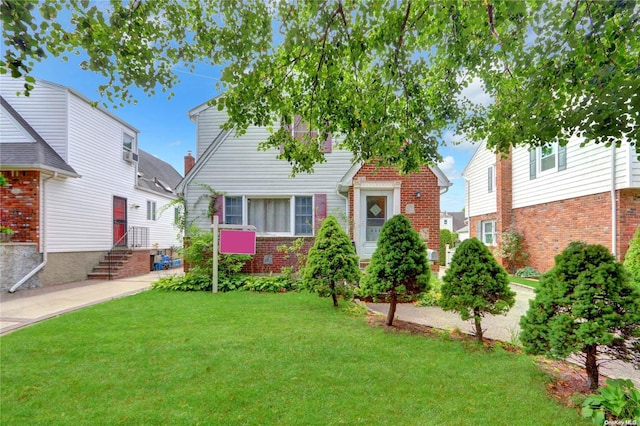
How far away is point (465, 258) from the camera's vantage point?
14.8 feet

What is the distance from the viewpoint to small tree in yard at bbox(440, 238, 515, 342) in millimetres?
4316

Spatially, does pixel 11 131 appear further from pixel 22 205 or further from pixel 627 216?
pixel 627 216

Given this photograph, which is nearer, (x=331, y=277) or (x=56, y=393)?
(x=56, y=393)

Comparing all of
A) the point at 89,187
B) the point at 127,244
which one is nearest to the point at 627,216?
the point at 89,187

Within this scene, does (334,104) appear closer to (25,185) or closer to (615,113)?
(615,113)

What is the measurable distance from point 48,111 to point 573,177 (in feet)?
59.5

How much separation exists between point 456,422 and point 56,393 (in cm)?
388

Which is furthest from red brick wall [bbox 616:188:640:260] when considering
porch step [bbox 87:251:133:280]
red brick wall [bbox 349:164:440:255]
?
porch step [bbox 87:251:133:280]

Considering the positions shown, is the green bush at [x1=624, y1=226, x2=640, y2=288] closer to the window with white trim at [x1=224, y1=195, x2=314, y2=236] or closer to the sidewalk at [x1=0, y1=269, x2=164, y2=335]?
the window with white trim at [x1=224, y1=195, x2=314, y2=236]

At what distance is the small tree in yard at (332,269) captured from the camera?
639 cm

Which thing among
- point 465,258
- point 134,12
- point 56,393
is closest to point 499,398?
point 465,258

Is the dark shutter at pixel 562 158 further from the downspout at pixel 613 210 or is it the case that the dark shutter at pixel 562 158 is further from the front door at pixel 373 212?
the front door at pixel 373 212

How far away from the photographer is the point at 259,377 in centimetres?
343

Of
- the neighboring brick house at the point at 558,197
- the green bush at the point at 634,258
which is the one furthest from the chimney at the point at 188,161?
the green bush at the point at 634,258
